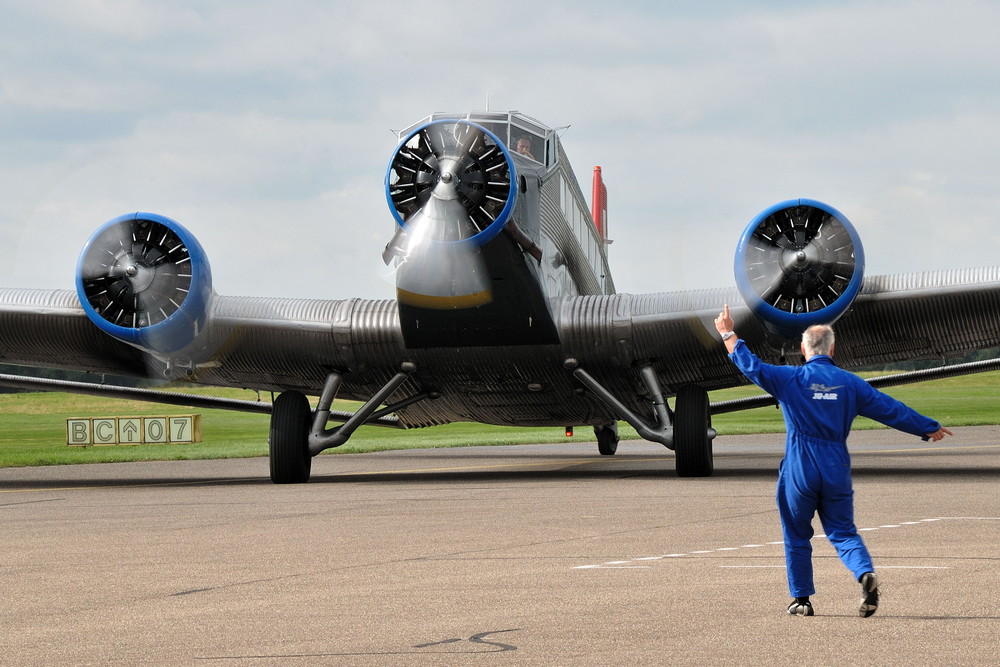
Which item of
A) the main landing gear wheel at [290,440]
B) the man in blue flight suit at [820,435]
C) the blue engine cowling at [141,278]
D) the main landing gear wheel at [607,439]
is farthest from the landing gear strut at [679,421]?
the man in blue flight suit at [820,435]

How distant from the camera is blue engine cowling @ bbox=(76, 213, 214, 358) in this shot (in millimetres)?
17547

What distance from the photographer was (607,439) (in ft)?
98.8

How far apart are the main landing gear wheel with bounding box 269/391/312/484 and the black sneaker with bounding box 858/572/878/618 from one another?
43.1 ft

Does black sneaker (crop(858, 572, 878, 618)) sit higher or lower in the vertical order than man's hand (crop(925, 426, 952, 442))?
lower

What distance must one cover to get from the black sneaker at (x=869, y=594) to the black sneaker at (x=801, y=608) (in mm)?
257

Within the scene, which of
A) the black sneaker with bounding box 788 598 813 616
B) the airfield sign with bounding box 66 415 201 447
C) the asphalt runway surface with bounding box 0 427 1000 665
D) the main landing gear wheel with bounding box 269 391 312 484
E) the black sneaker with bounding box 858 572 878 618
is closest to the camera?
the asphalt runway surface with bounding box 0 427 1000 665

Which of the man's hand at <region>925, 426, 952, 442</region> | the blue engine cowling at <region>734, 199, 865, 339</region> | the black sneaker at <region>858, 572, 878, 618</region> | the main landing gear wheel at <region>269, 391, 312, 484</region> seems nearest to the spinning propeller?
the main landing gear wheel at <region>269, 391, 312, 484</region>

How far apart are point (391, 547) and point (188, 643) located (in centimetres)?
420

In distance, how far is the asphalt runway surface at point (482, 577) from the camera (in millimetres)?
5746


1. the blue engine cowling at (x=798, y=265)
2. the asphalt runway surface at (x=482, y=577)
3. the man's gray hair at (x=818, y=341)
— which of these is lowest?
the asphalt runway surface at (x=482, y=577)

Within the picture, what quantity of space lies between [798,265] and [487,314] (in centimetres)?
415

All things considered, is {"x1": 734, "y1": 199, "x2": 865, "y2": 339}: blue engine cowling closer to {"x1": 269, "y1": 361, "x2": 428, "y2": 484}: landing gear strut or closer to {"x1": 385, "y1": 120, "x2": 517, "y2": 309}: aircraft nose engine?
{"x1": 385, "y1": 120, "x2": 517, "y2": 309}: aircraft nose engine

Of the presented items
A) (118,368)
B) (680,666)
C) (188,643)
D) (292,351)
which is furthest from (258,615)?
(118,368)

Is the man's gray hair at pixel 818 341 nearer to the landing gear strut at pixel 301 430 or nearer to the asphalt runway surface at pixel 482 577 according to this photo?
the asphalt runway surface at pixel 482 577
